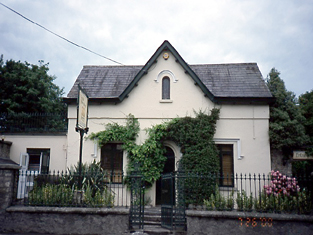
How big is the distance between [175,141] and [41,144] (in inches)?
247

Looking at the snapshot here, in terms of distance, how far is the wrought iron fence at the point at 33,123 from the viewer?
1370 cm

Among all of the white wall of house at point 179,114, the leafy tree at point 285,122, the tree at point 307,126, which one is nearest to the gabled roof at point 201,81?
the white wall of house at point 179,114

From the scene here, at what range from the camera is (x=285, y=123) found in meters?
11.7

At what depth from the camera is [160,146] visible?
39.7 feet

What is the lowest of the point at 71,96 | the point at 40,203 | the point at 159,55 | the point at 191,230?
the point at 191,230

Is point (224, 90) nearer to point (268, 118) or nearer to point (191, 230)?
point (268, 118)

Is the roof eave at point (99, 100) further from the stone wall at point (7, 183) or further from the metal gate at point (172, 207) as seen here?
the metal gate at point (172, 207)

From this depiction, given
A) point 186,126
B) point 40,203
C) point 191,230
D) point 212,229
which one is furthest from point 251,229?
point 40,203

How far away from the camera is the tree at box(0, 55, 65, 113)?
2228 cm

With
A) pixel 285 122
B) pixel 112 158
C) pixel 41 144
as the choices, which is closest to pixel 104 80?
pixel 112 158

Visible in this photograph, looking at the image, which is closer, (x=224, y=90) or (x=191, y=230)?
(x=191, y=230)

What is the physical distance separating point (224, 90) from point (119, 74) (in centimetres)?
528

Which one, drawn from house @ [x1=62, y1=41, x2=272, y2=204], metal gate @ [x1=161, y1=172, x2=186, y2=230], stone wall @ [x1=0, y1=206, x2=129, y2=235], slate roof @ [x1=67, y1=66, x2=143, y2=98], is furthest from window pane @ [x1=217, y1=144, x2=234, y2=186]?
stone wall @ [x1=0, y1=206, x2=129, y2=235]
